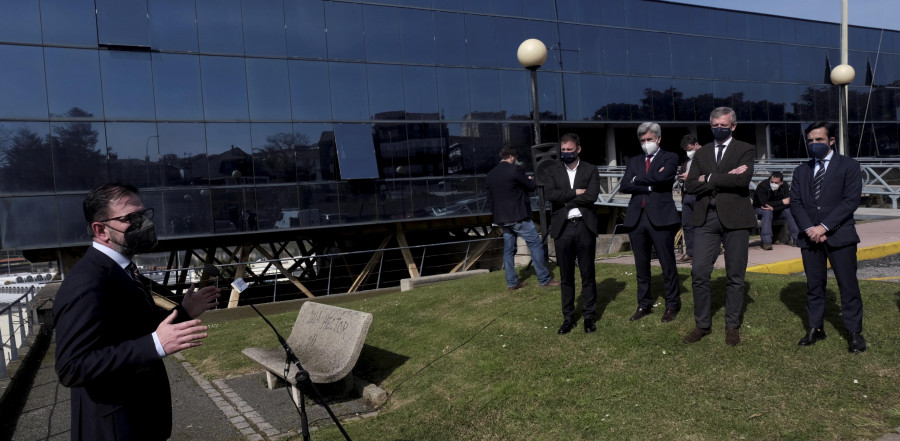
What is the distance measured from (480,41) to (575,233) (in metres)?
18.0

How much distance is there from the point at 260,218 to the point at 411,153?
5.19 m

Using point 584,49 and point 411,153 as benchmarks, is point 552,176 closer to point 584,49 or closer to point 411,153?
point 411,153

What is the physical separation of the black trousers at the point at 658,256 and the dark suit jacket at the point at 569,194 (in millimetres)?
476

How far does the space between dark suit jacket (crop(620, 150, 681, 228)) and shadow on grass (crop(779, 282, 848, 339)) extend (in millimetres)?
1454

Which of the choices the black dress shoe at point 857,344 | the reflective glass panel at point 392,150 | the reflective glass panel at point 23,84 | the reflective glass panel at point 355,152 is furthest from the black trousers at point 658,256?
the reflective glass panel at point 23,84

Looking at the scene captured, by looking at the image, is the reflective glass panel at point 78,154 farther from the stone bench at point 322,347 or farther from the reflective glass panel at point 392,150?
the stone bench at point 322,347

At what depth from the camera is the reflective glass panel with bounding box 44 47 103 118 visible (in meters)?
18.4

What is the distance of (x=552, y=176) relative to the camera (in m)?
7.98

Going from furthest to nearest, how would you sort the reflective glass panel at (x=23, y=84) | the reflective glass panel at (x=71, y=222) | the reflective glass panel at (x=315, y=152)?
the reflective glass panel at (x=315, y=152)
the reflective glass panel at (x=71, y=222)
the reflective glass panel at (x=23, y=84)

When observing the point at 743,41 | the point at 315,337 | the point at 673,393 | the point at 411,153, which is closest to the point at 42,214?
the point at 411,153

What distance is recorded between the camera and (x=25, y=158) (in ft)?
59.6

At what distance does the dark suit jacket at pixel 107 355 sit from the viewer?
9.75 feet

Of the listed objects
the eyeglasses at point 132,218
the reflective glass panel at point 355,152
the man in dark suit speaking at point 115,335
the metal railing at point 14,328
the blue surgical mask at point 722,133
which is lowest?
the metal railing at point 14,328

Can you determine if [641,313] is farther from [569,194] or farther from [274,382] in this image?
[274,382]
